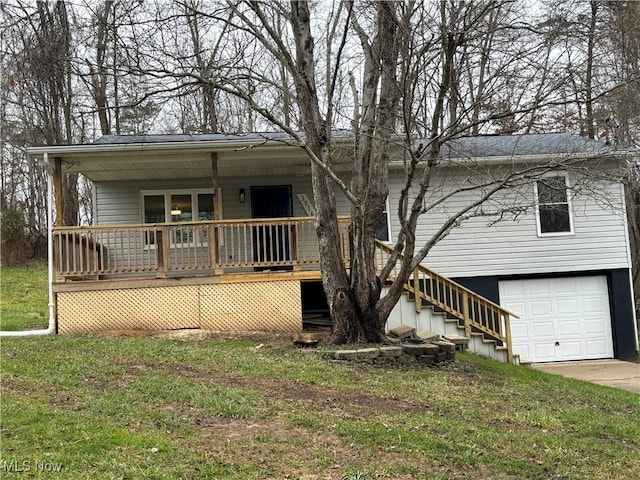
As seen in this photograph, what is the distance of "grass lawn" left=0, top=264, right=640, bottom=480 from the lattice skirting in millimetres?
2203

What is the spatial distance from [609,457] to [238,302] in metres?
6.78

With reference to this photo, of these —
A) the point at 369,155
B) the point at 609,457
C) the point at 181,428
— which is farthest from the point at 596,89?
the point at 181,428

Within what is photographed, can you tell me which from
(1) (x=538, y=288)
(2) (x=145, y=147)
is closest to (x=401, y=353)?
(2) (x=145, y=147)

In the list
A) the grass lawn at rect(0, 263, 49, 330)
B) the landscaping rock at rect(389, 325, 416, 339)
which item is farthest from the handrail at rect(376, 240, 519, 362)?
the grass lawn at rect(0, 263, 49, 330)

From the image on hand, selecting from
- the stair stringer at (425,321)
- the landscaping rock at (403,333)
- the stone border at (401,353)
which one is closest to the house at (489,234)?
the stair stringer at (425,321)

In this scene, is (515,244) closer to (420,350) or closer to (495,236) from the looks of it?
(495,236)

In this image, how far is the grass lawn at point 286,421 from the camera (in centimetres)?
387

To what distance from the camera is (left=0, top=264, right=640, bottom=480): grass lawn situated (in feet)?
12.7

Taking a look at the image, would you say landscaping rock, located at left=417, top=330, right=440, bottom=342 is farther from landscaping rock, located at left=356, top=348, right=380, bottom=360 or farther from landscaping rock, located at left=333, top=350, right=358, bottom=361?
landscaping rock, located at left=333, top=350, right=358, bottom=361

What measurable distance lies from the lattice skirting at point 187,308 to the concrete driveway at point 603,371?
5.43 meters

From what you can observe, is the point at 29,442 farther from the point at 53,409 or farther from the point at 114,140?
the point at 114,140

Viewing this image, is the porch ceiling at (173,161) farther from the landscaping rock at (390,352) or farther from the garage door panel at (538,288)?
the garage door panel at (538,288)

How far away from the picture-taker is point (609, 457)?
457cm

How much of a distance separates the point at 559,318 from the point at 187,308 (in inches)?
328
